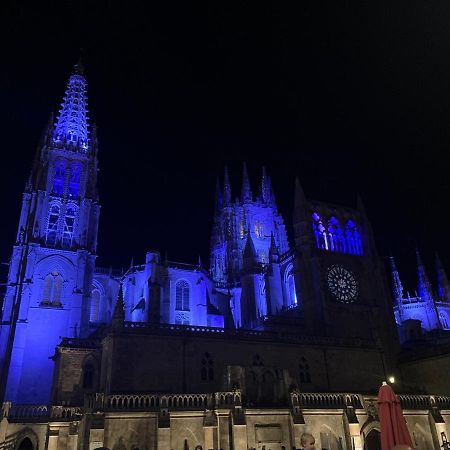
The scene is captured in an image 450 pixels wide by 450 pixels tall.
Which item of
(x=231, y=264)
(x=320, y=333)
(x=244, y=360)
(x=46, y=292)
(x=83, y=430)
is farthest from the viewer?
(x=231, y=264)

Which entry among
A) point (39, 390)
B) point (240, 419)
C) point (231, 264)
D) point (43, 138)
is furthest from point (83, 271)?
point (240, 419)

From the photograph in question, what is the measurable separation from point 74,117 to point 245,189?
26.5m

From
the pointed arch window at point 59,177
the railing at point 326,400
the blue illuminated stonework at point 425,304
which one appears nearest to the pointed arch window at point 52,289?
the pointed arch window at point 59,177

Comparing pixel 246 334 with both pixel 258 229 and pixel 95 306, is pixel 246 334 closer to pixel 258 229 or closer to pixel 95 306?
pixel 95 306

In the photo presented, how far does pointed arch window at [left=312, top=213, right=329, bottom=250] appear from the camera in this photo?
45.1 m

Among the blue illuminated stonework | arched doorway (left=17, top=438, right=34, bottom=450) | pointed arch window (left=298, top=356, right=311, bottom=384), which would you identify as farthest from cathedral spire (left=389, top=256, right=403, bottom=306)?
arched doorway (left=17, top=438, right=34, bottom=450)

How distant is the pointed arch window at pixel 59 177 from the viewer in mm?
47906

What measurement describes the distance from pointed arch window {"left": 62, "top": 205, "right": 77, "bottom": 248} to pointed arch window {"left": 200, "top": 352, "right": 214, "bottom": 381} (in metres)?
21.6

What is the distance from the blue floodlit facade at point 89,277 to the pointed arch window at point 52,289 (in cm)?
9

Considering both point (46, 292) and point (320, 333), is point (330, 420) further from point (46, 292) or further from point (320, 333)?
point (46, 292)

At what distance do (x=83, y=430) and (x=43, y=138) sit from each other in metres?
38.5

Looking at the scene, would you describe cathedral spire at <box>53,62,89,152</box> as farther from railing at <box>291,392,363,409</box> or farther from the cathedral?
railing at <box>291,392,363,409</box>

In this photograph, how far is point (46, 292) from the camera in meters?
41.9

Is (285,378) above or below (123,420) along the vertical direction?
above
